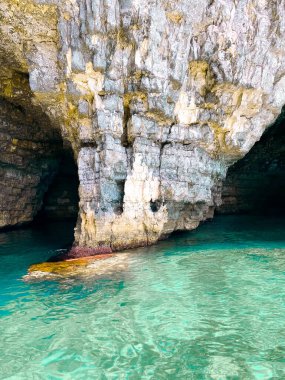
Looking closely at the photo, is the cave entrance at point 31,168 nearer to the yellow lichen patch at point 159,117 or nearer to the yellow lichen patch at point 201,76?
the yellow lichen patch at point 159,117

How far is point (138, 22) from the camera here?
12.8 m

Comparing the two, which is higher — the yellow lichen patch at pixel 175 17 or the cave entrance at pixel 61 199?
the yellow lichen patch at pixel 175 17

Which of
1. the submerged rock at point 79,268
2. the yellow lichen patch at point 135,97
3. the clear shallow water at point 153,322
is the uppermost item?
the yellow lichen patch at point 135,97

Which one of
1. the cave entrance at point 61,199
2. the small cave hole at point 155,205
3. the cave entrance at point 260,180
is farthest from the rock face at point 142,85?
the cave entrance at point 61,199

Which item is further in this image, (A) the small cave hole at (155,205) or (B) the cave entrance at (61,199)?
(B) the cave entrance at (61,199)

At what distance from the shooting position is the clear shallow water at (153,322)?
5.60 metres

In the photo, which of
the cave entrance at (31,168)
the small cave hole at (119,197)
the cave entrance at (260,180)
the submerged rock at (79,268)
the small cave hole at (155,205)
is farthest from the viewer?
the cave entrance at (260,180)

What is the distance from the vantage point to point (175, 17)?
13102 mm

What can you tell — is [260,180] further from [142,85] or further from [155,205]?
[142,85]

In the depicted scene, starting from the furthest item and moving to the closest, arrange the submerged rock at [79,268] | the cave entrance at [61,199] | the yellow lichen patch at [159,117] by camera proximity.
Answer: the cave entrance at [61,199] → the yellow lichen patch at [159,117] → the submerged rock at [79,268]

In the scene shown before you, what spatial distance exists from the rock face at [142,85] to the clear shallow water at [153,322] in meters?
3.09

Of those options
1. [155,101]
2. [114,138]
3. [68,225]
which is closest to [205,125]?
[155,101]

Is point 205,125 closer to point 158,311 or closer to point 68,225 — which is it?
point 158,311

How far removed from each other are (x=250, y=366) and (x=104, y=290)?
15.5 ft
